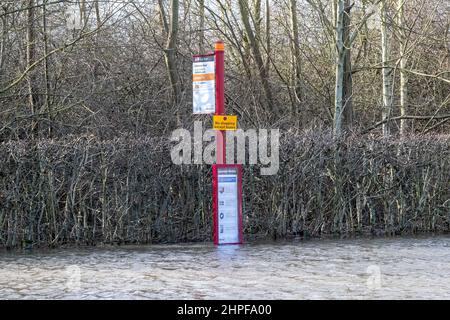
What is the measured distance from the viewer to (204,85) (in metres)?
10.9

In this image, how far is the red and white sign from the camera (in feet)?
36.2

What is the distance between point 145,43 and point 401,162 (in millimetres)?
7645

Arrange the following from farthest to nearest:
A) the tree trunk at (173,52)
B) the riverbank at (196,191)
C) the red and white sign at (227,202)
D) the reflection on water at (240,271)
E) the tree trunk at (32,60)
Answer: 1. the tree trunk at (173,52)
2. the tree trunk at (32,60)
3. the riverbank at (196,191)
4. the red and white sign at (227,202)
5. the reflection on water at (240,271)

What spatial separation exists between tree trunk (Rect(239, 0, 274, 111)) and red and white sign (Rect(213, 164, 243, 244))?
7.02m

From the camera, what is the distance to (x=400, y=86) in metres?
20.0

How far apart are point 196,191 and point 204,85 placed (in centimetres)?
173

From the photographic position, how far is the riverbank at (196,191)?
37.1 feet

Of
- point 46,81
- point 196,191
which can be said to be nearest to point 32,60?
point 46,81

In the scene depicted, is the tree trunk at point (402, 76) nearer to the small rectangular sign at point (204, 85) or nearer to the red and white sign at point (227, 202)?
the red and white sign at point (227, 202)

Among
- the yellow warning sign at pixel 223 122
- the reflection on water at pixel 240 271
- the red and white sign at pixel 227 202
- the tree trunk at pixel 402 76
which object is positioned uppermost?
the tree trunk at pixel 402 76

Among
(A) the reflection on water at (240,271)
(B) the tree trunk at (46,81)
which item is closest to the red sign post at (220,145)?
(A) the reflection on water at (240,271)

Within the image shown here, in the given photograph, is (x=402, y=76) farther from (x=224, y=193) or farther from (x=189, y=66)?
(x=224, y=193)

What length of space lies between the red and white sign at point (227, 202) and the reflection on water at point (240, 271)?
0.75ft

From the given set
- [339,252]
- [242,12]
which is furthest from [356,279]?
[242,12]
